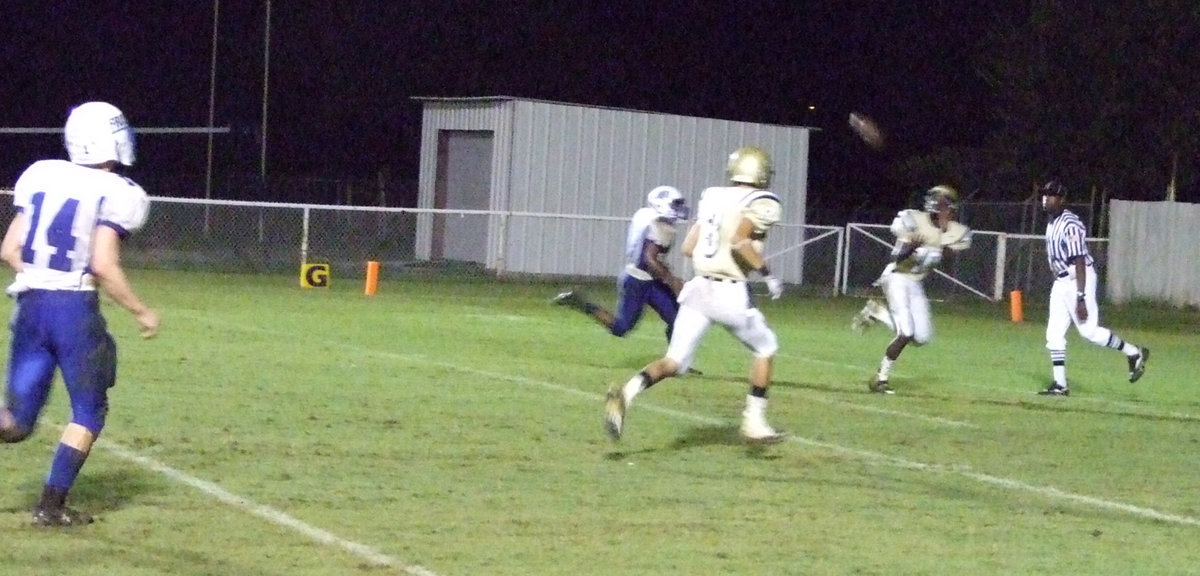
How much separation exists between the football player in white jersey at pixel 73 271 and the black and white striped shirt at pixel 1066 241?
9175 millimetres

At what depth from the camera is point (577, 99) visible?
193 ft

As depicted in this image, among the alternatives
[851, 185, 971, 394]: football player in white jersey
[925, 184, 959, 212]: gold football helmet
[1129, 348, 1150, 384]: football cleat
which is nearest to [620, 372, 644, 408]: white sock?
[851, 185, 971, 394]: football player in white jersey

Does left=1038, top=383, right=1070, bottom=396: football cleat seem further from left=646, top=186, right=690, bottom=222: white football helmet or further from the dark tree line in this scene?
the dark tree line

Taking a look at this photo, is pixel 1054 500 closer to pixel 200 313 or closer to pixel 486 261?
pixel 200 313

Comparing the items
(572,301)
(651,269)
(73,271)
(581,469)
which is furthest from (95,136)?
(572,301)

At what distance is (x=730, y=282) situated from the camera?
32.6ft

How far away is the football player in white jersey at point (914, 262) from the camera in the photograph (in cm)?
1392

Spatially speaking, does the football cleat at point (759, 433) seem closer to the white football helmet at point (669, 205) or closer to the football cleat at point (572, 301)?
the white football helmet at point (669, 205)

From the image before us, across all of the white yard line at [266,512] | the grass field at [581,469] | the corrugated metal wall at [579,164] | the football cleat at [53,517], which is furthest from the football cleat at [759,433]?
the corrugated metal wall at [579,164]

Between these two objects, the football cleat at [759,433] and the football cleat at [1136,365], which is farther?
the football cleat at [1136,365]

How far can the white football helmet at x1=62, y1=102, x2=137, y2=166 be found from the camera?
7203mm

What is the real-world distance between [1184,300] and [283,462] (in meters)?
24.6

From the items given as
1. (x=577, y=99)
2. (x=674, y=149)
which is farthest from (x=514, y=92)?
(x=674, y=149)

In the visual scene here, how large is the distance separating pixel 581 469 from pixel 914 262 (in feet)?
17.4
